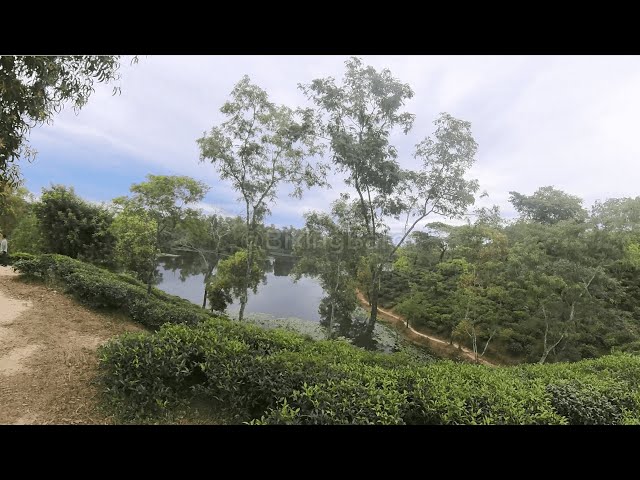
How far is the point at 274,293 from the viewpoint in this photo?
3.06 m

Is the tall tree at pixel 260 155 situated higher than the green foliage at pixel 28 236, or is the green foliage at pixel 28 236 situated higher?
the tall tree at pixel 260 155

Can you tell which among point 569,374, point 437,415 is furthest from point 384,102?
point 569,374

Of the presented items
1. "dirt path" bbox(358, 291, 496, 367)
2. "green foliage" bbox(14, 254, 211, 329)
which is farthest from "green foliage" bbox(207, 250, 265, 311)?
"dirt path" bbox(358, 291, 496, 367)

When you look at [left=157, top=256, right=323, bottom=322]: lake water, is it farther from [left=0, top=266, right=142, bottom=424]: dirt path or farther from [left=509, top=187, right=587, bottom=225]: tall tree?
[left=509, top=187, right=587, bottom=225]: tall tree

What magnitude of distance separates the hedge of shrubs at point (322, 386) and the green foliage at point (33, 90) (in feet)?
5.80

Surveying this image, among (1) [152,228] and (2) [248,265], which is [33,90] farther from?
(2) [248,265]

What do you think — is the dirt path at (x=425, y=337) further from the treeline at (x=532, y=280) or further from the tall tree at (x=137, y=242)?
the tall tree at (x=137, y=242)

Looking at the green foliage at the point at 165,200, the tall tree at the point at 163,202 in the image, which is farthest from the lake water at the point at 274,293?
the green foliage at the point at 165,200

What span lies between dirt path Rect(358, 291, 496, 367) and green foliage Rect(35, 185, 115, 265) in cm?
272

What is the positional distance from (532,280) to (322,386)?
240 centimetres

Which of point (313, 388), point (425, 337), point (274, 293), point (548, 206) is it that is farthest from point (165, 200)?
point (548, 206)

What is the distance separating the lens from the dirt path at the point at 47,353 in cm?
190
